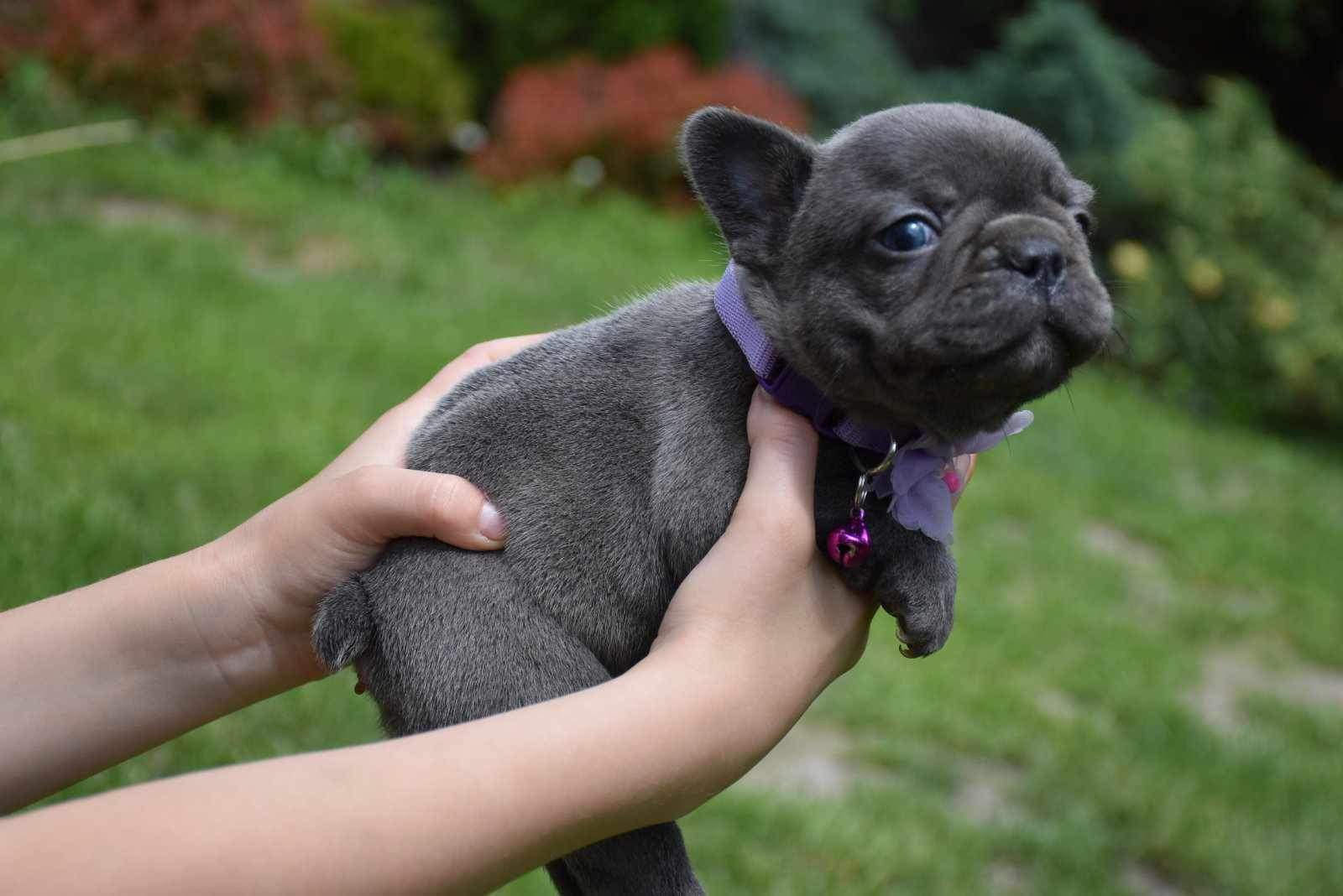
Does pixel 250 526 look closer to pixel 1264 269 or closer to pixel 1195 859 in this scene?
pixel 1195 859

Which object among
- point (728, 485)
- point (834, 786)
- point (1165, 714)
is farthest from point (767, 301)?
point (1165, 714)

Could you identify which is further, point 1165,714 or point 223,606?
point 1165,714

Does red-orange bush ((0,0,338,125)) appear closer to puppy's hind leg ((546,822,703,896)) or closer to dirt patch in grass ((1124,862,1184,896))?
dirt patch in grass ((1124,862,1184,896))

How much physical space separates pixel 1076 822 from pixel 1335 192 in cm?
887

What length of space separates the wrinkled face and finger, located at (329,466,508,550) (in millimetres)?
586

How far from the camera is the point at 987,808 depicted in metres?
4.59

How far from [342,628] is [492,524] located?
0.29 m

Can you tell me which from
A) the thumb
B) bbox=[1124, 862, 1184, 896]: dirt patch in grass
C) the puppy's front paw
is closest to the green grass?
bbox=[1124, 862, 1184, 896]: dirt patch in grass

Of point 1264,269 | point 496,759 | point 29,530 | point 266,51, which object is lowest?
point 1264,269

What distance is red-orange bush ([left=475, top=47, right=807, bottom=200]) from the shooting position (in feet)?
35.2

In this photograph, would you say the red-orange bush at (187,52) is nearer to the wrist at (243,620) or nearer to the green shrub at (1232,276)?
the green shrub at (1232,276)

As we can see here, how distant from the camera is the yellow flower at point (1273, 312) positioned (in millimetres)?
9945

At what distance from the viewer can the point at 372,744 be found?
1.69 meters

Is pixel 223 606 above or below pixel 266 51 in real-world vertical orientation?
above
